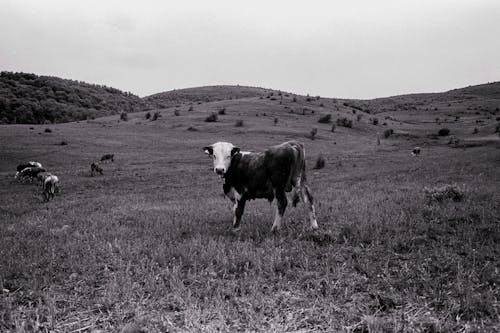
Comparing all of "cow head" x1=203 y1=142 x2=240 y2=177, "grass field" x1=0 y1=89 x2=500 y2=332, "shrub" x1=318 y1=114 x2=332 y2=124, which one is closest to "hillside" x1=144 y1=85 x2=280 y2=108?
"shrub" x1=318 y1=114 x2=332 y2=124

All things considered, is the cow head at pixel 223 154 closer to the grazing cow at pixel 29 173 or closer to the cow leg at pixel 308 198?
the cow leg at pixel 308 198

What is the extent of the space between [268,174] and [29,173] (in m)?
23.2

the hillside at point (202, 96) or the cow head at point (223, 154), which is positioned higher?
→ the hillside at point (202, 96)

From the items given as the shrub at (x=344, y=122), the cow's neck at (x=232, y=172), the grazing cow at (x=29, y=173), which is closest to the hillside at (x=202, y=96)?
the shrub at (x=344, y=122)

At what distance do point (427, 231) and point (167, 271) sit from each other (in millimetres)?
5238

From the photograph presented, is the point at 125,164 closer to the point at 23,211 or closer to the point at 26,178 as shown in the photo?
the point at 26,178

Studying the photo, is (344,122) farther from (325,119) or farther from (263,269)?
(263,269)

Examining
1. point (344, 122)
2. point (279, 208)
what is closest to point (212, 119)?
point (344, 122)

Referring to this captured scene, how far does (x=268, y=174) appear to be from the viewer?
8.35 m

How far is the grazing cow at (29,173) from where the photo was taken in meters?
24.7

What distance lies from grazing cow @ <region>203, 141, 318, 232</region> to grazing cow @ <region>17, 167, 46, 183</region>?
21512 mm

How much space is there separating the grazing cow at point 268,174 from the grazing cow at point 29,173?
2151 cm

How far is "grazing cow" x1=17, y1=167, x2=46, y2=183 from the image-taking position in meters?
24.7

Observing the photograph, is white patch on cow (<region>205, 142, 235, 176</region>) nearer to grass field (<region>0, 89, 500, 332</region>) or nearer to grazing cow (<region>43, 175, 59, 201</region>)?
grass field (<region>0, 89, 500, 332</region>)
